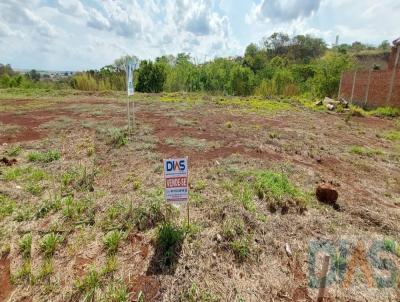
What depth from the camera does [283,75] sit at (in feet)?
59.2

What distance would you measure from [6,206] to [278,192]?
303cm

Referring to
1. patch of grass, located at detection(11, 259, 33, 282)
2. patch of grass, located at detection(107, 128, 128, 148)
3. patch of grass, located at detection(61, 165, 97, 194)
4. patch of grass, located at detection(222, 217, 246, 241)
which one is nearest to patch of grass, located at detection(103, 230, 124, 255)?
patch of grass, located at detection(11, 259, 33, 282)

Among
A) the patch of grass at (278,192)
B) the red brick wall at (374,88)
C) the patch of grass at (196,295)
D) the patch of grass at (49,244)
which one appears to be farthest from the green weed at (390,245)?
the red brick wall at (374,88)

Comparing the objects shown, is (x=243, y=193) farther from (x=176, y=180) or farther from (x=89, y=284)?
(x=89, y=284)

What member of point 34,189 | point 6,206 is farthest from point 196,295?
point 34,189

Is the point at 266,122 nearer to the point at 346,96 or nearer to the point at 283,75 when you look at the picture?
the point at 346,96

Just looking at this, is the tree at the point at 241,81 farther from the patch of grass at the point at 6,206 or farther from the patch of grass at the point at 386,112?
the patch of grass at the point at 6,206

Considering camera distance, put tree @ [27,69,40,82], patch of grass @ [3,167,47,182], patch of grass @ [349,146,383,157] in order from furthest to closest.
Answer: tree @ [27,69,40,82] < patch of grass @ [349,146,383,157] < patch of grass @ [3,167,47,182]

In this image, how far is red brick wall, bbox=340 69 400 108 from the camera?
10.3 meters

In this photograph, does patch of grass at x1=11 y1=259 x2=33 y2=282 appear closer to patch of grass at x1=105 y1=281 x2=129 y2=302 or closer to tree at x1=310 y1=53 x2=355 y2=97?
patch of grass at x1=105 y1=281 x2=129 y2=302

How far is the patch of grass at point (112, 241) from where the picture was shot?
2.15 m

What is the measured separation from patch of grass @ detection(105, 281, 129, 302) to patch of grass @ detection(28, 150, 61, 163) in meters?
2.95

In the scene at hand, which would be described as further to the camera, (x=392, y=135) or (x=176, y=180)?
(x=392, y=135)

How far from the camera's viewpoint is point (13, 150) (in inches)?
172
